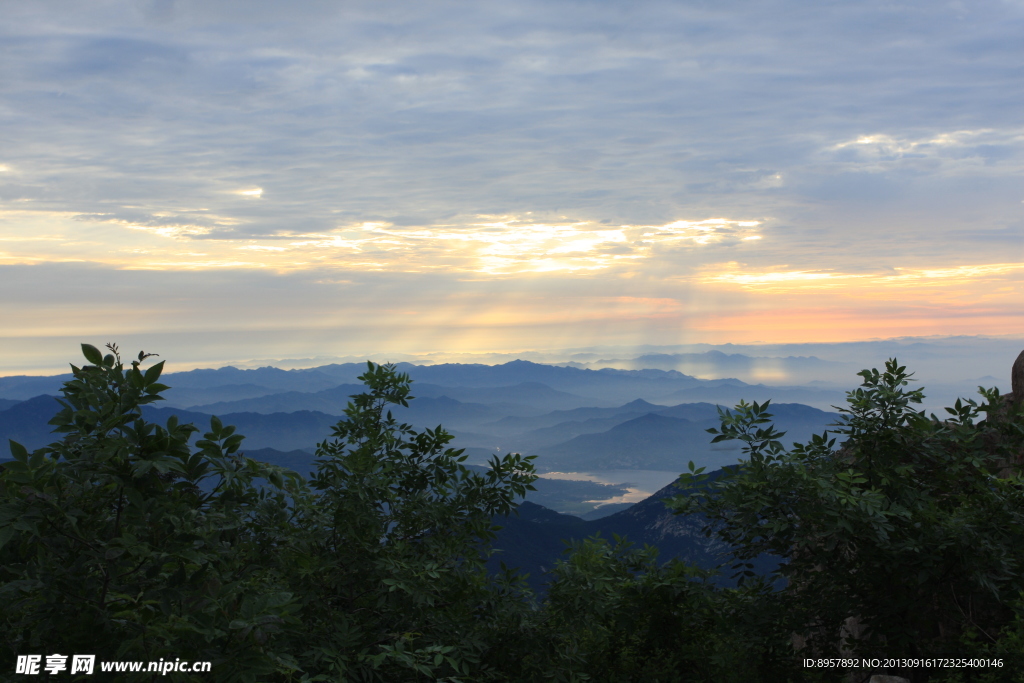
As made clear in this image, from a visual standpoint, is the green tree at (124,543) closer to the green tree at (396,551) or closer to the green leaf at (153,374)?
the green leaf at (153,374)

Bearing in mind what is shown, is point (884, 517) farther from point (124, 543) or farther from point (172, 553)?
point (124, 543)

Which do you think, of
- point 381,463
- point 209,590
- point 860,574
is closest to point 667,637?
point 860,574

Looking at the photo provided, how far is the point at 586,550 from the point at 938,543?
4.02 m

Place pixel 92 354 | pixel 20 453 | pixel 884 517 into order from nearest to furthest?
pixel 20 453
pixel 92 354
pixel 884 517

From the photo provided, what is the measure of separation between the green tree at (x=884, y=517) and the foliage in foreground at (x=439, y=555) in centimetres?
3

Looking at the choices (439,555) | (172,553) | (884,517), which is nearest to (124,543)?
(172,553)

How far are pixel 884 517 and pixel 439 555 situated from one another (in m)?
4.38

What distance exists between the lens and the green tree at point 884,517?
612 cm

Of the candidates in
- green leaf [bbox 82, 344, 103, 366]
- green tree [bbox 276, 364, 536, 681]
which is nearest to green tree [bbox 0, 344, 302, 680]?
green leaf [bbox 82, 344, 103, 366]

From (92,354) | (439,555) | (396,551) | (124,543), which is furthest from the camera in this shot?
(439,555)

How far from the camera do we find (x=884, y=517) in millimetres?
5973

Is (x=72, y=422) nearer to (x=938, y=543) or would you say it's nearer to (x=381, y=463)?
(x=381, y=463)

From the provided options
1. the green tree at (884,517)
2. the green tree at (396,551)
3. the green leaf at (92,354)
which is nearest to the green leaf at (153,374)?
the green leaf at (92,354)

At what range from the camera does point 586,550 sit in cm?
845
